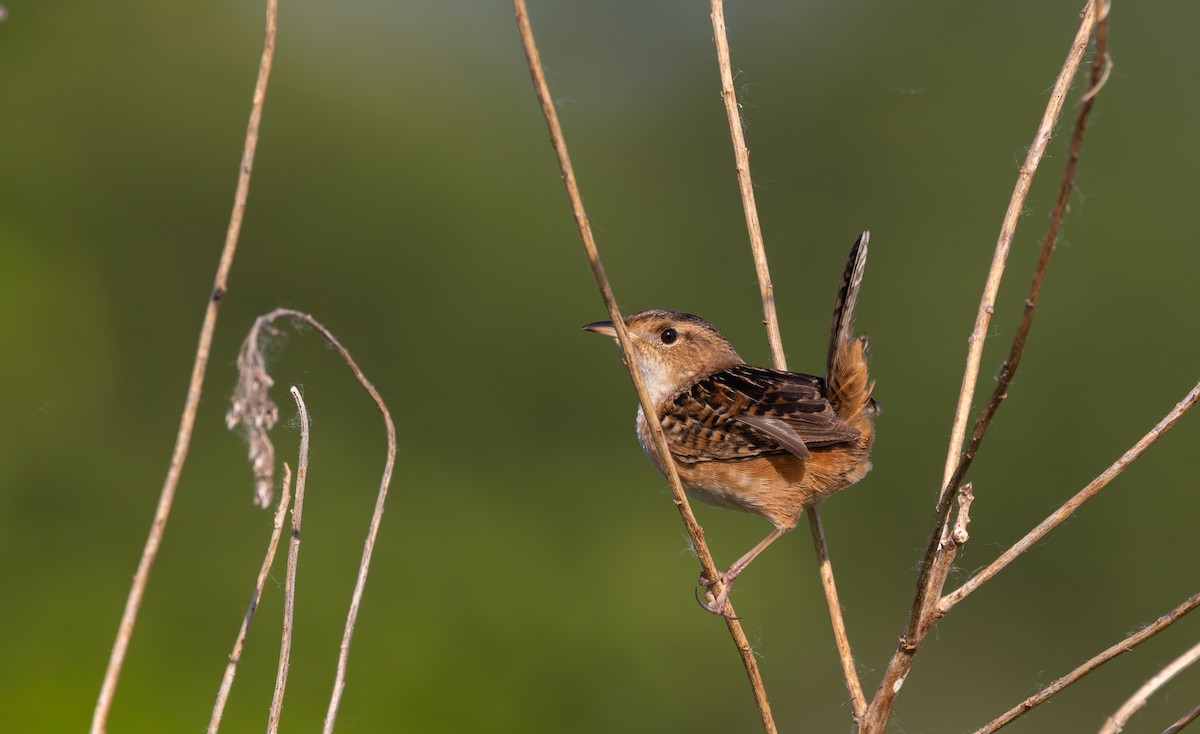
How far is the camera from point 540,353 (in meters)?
12.5

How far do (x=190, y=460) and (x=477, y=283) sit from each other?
4074mm

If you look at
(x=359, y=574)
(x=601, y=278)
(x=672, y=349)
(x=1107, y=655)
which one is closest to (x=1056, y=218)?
(x=601, y=278)

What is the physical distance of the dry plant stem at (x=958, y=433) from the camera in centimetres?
237

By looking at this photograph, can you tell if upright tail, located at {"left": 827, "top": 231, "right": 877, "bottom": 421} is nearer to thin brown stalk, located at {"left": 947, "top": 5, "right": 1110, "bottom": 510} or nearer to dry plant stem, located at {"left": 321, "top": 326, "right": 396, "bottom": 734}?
thin brown stalk, located at {"left": 947, "top": 5, "right": 1110, "bottom": 510}

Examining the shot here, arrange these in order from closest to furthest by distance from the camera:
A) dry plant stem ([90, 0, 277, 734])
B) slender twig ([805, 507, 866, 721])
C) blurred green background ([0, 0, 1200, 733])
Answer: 1. dry plant stem ([90, 0, 277, 734])
2. slender twig ([805, 507, 866, 721])
3. blurred green background ([0, 0, 1200, 733])

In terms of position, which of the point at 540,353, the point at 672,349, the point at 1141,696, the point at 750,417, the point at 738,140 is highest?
the point at 540,353

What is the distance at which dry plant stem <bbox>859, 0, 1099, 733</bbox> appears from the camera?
2367 mm

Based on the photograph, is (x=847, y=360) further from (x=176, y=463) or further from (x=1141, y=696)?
(x=176, y=463)

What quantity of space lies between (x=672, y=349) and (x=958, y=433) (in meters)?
1.91

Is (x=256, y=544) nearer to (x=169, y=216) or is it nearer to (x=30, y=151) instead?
(x=169, y=216)

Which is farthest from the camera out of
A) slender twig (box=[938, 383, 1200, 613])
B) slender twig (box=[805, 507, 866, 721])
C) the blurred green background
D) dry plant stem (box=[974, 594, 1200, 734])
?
the blurred green background

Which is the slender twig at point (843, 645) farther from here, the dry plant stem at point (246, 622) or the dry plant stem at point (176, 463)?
the dry plant stem at point (176, 463)

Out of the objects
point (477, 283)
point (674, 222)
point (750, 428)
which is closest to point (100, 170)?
point (477, 283)

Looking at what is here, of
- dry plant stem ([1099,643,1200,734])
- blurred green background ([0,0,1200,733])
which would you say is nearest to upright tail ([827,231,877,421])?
dry plant stem ([1099,643,1200,734])
